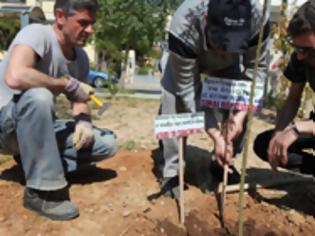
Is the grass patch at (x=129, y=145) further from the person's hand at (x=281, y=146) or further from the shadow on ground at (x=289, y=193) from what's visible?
the person's hand at (x=281, y=146)

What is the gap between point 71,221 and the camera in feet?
7.20

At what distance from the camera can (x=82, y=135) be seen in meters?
2.38

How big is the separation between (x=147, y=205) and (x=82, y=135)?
0.51 meters

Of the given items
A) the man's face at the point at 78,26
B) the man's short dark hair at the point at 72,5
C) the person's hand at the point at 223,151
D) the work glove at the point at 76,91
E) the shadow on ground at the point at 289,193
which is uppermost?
the man's short dark hair at the point at 72,5

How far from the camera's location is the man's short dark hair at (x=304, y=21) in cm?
206

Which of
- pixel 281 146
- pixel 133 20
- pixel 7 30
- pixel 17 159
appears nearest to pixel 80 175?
pixel 17 159

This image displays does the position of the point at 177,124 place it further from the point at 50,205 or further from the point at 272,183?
the point at 272,183

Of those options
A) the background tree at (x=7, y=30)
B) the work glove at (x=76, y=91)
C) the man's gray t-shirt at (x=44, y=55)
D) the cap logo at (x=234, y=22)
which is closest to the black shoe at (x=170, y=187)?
the work glove at (x=76, y=91)

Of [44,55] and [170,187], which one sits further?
[170,187]

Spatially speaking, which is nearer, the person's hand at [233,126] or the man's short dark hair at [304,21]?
the man's short dark hair at [304,21]

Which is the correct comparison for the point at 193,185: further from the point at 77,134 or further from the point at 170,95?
the point at 77,134

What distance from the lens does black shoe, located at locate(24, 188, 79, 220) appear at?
7.16ft

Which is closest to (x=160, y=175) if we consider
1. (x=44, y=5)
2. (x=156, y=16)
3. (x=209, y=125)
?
(x=209, y=125)

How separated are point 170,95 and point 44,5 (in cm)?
2139
